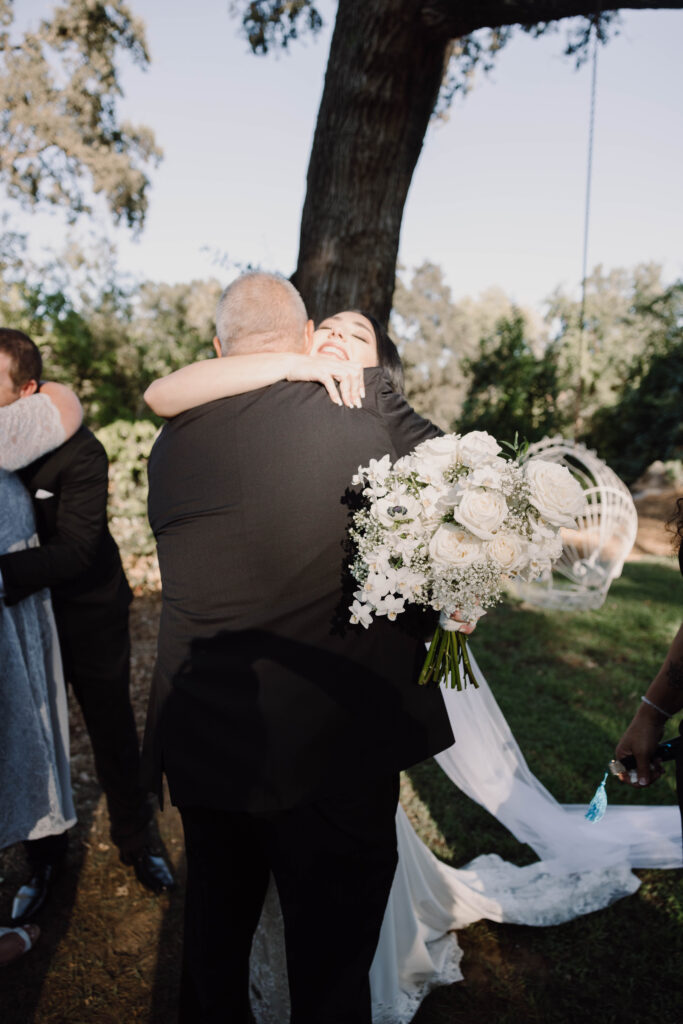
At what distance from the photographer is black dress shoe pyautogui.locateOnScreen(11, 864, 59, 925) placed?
2832mm

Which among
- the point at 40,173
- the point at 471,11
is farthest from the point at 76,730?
the point at 40,173

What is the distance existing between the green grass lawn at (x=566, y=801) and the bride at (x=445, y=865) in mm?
100

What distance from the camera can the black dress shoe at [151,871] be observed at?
3.03m

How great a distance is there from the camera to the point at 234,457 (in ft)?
5.19

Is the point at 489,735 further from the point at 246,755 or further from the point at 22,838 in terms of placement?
the point at 22,838

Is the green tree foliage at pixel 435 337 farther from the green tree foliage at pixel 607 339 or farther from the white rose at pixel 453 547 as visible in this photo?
the white rose at pixel 453 547

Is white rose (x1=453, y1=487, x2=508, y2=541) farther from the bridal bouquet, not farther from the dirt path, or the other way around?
the dirt path

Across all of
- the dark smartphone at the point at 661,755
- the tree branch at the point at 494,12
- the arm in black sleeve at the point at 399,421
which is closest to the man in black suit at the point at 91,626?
the arm in black sleeve at the point at 399,421

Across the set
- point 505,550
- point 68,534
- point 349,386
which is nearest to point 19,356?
point 68,534

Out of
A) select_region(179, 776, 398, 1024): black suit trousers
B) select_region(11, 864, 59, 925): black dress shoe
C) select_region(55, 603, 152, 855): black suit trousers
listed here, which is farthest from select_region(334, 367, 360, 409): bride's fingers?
select_region(11, 864, 59, 925): black dress shoe

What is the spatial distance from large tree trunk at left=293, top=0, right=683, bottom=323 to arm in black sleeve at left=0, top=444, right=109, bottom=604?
7.11ft

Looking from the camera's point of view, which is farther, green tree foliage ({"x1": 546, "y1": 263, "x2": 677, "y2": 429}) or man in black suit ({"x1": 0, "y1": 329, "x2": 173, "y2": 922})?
green tree foliage ({"x1": 546, "y1": 263, "x2": 677, "y2": 429})

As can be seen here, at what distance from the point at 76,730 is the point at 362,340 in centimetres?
373

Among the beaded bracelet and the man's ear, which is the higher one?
the man's ear
